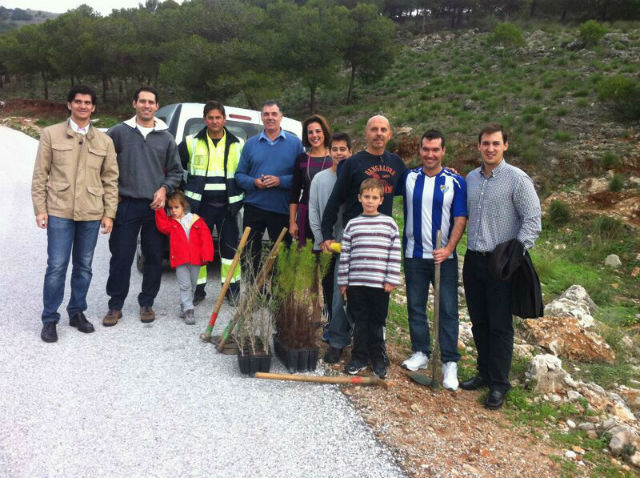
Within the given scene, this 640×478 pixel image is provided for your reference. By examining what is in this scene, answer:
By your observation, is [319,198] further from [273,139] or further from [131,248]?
[131,248]

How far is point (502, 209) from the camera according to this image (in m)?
3.96

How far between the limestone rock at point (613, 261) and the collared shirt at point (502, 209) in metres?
7.35

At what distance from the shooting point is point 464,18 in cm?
6094

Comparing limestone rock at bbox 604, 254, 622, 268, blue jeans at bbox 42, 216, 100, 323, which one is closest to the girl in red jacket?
blue jeans at bbox 42, 216, 100, 323

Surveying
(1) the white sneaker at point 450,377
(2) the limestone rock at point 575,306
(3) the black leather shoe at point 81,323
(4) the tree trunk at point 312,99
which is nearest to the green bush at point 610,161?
(2) the limestone rock at point 575,306

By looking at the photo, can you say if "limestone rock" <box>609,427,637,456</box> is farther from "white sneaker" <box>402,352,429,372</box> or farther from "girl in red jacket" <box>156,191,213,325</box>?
"girl in red jacket" <box>156,191,213,325</box>

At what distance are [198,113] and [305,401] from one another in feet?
13.3

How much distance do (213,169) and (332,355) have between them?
2.26 m

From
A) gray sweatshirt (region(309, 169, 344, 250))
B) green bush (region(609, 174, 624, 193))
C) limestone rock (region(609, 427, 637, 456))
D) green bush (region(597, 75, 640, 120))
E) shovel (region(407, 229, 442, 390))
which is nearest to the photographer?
limestone rock (region(609, 427, 637, 456))

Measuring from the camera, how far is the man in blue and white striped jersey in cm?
419

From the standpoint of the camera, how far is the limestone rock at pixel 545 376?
4.45 metres

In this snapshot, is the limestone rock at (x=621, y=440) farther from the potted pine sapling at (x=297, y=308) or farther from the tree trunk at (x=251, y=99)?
the tree trunk at (x=251, y=99)

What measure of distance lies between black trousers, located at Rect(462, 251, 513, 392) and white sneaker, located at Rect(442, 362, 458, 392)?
0.27m

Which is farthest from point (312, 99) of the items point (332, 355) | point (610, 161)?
point (332, 355)
